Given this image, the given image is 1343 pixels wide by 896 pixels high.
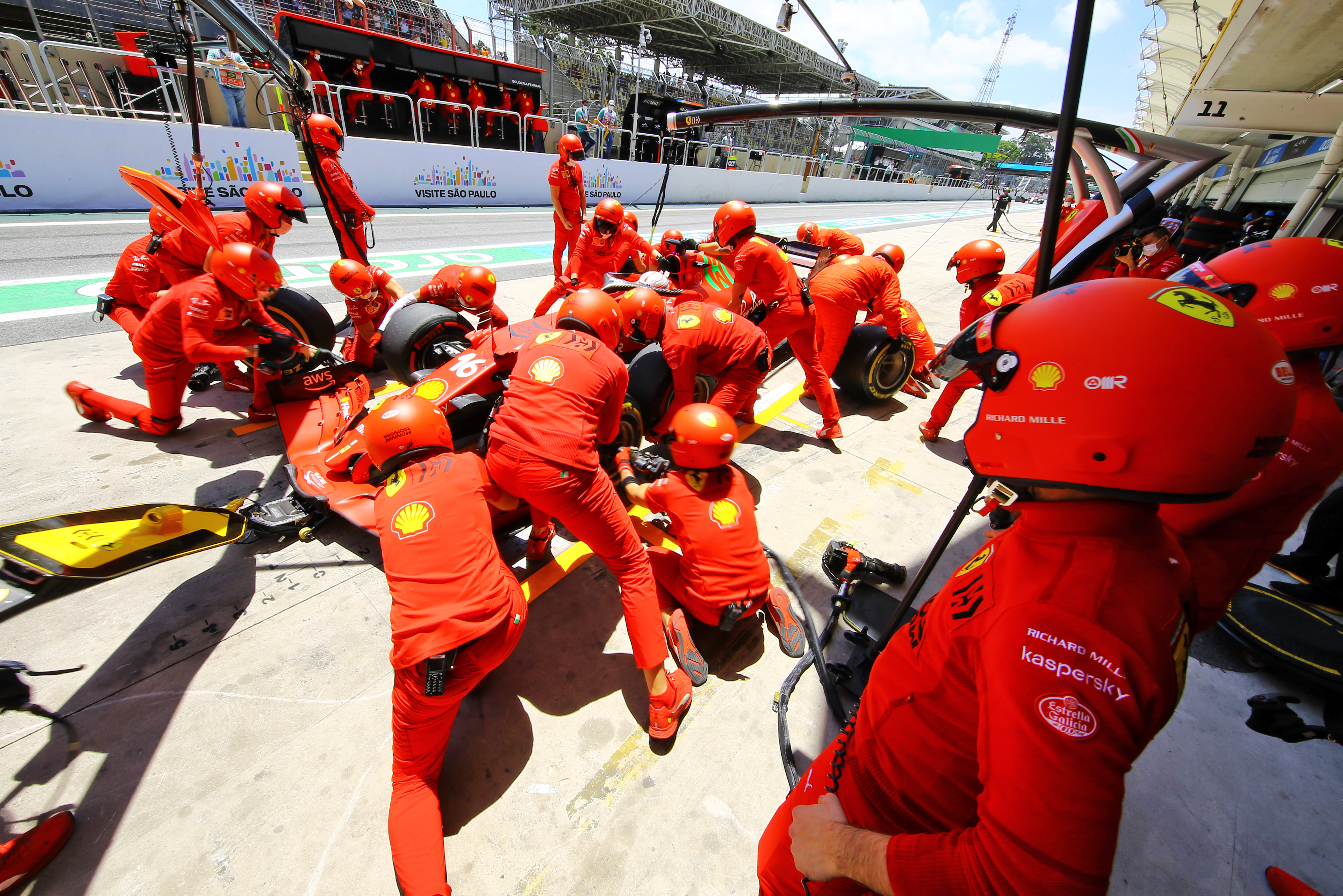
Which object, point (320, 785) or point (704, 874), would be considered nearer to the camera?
point (704, 874)

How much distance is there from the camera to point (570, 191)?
274 inches

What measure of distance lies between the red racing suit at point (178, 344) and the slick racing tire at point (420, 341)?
76 centimetres

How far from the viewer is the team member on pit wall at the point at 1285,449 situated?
1846mm

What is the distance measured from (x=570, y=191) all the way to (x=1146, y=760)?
7748mm

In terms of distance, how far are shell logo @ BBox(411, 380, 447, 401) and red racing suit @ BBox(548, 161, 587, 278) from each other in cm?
406

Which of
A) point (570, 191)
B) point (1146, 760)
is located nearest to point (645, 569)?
point (1146, 760)

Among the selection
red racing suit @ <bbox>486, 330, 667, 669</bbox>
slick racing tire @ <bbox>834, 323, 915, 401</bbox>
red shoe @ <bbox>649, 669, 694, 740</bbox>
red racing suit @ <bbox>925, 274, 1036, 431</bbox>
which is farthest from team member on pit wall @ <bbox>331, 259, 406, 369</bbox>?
red racing suit @ <bbox>925, 274, 1036, 431</bbox>

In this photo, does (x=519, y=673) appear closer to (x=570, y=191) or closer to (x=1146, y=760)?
(x=1146, y=760)

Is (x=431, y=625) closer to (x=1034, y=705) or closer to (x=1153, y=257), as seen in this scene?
(x=1034, y=705)

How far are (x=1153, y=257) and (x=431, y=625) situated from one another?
10125 millimetres

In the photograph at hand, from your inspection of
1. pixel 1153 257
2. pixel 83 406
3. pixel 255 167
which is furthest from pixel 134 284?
pixel 1153 257

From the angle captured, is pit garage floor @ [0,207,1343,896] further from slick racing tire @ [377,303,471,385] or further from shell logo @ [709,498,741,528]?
slick racing tire @ [377,303,471,385]

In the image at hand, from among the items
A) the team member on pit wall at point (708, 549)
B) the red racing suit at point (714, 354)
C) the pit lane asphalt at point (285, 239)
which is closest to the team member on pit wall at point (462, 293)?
the red racing suit at point (714, 354)

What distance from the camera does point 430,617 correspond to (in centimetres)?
176
